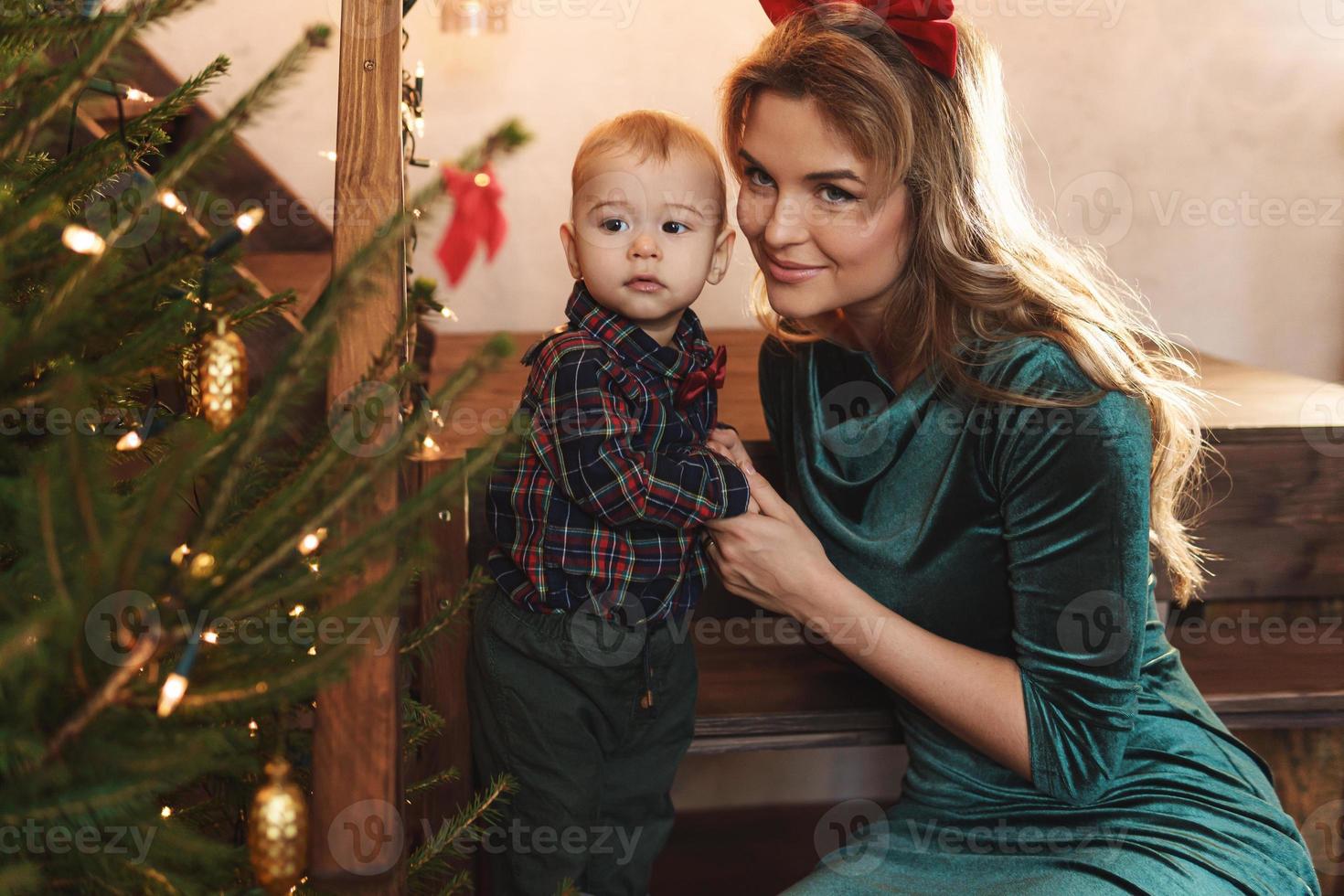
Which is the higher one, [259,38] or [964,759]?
[259,38]

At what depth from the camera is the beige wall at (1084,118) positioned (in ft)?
9.02

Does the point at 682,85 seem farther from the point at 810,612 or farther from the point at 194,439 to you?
the point at 194,439

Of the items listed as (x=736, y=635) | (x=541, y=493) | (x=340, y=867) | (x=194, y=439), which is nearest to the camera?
(x=194, y=439)

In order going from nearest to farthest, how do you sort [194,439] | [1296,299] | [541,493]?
[194,439]
[541,493]
[1296,299]

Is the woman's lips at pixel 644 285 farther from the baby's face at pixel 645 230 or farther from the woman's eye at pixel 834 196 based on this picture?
the woman's eye at pixel 834 196

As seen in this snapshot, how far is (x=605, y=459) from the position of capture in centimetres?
120

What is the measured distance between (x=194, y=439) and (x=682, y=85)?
2.38m

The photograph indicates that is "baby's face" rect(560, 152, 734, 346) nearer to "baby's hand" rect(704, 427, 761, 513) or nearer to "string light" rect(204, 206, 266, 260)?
"baby's hand" rect(704, 427, 761, 513)

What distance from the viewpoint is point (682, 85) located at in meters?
2.83

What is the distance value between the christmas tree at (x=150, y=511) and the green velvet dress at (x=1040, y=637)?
716mm

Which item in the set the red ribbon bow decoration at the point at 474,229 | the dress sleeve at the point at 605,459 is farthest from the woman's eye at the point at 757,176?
the red ribbon bow decoration at the point at 474,229

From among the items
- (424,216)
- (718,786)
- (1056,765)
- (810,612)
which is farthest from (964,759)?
(718,786)

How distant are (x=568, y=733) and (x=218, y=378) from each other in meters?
0.60

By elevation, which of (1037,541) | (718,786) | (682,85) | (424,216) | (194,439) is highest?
(682,85)
